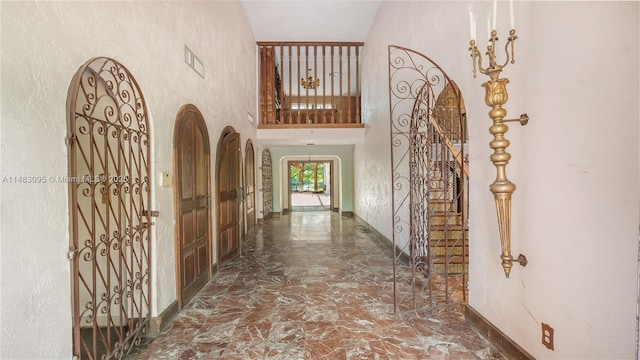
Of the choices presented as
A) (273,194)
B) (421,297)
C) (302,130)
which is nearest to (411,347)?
(421,297)

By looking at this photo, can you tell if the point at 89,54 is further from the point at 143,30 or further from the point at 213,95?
the point at 213,95

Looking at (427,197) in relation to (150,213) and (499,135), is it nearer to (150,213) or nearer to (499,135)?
(499,135)

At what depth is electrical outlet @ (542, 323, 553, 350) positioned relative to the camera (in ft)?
5.53

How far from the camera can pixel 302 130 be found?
6465mm

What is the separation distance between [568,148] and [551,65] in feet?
1.51

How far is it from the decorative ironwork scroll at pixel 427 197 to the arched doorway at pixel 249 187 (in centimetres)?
274

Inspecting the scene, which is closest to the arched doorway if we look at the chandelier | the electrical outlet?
the chandelier

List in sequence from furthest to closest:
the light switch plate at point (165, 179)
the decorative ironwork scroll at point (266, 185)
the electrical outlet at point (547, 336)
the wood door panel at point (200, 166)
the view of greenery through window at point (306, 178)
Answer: the view of greenery through window at point (306, 178) < the decorative ironwork scroll at point (266, 185) < the wood door panel at point (200, 166) < the light switch plate at point (165, 179) < the electrical outlet at point (547, 336)

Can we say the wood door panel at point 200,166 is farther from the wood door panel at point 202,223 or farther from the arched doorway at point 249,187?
the arched doorway at point 249,187

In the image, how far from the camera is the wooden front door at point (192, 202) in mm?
2789

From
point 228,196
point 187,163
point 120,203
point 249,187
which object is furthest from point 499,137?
point 249,187

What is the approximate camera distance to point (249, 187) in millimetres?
6082

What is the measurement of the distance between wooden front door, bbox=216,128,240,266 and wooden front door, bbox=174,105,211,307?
1.45ft

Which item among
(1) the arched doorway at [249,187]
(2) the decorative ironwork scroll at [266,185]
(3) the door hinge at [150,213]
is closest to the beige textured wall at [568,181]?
(3) the door hinge at [150,213]
